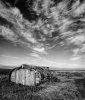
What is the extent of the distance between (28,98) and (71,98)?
6.55 metres

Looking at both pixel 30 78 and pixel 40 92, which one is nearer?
pixel 40 92

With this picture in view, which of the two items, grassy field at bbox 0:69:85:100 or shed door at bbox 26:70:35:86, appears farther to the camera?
shed door at bbox 26:70:35:86

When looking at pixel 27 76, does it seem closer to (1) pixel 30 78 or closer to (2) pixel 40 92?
(1) pixel 30 78

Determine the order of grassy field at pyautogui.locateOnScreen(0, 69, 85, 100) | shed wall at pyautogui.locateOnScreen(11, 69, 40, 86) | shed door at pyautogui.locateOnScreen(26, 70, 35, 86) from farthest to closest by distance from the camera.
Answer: shed wall at pyautogui.locateOnScreen(11, 69, 40, 86) → shed door at pyautogui.locateOnScreen(26, 70, 35, 86) → grassy field at pyautogui.locateOnScreen(0, 69, 85, 100)

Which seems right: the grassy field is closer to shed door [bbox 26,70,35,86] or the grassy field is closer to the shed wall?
the shed wall

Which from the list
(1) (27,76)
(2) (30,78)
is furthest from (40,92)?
(1) (27,76)

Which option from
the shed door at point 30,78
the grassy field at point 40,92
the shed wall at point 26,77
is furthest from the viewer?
the shed wall at point 26,77

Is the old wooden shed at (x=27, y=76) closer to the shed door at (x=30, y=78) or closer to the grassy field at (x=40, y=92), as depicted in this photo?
the shed door at (x=30, y=78)

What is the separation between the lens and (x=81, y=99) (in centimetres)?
1191

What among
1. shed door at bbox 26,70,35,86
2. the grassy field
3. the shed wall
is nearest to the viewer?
the grassy field

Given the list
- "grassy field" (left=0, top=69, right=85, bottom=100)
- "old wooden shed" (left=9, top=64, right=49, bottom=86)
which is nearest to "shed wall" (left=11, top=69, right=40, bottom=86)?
"old wooden shed" (left=9, top=64, right=49, bottom=86)

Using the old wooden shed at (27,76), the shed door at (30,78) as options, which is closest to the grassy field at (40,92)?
the old wooden shed at (27,76)

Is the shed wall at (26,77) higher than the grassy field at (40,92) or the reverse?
higher

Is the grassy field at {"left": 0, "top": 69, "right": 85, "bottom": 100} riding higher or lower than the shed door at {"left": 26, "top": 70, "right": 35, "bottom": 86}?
lower
